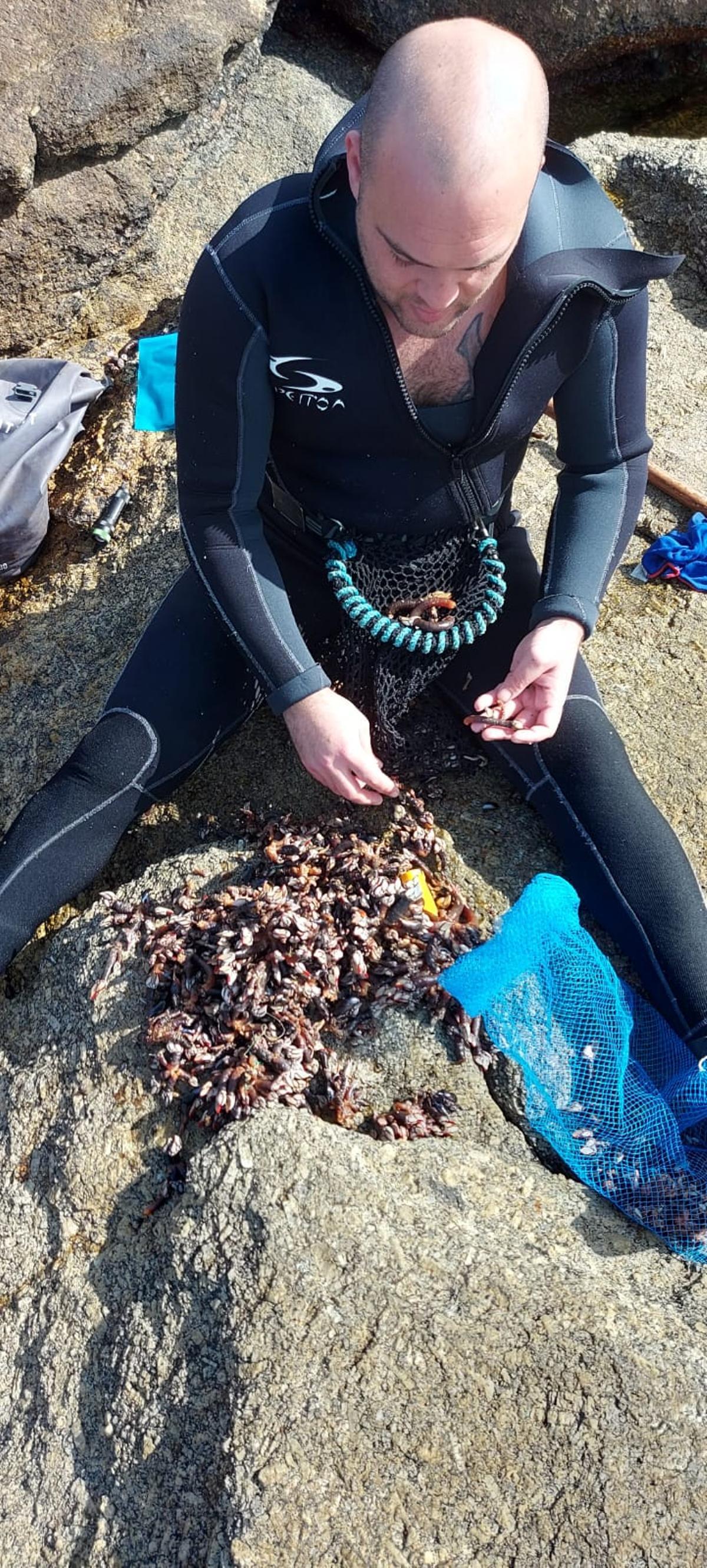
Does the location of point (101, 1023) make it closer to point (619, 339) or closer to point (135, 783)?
point (135, 783)

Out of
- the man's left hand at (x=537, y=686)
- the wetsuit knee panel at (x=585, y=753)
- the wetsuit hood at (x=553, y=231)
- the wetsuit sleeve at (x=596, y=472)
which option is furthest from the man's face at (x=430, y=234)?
the wetsuit knee panel at (x=585, y=753)

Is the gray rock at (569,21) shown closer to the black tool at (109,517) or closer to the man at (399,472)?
the black tool at (109,517)

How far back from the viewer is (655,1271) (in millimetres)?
2312

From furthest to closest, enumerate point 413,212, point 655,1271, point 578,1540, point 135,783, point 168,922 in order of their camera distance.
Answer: point 135,783, point 168,922, point 655,1271, point 413,212, point 578,1540

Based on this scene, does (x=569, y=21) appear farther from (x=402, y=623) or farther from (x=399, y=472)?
(x=402, y=623)

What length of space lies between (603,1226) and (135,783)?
5.17 feet

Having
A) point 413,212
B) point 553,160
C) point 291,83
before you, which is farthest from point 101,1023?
point 291,83

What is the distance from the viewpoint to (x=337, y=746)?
264 cm

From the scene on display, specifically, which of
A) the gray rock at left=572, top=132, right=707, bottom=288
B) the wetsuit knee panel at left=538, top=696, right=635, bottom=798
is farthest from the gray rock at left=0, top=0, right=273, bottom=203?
the wetsuit knee panel at left=538, top=696, right=635, bottom=798

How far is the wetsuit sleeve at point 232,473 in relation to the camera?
2.54 metres

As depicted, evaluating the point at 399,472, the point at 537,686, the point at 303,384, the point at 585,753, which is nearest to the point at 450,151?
the point at 303,384

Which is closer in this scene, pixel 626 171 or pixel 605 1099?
pixel 605 1099

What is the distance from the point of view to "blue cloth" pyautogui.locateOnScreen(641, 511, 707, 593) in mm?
3916

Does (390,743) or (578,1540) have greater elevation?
(390,743)
